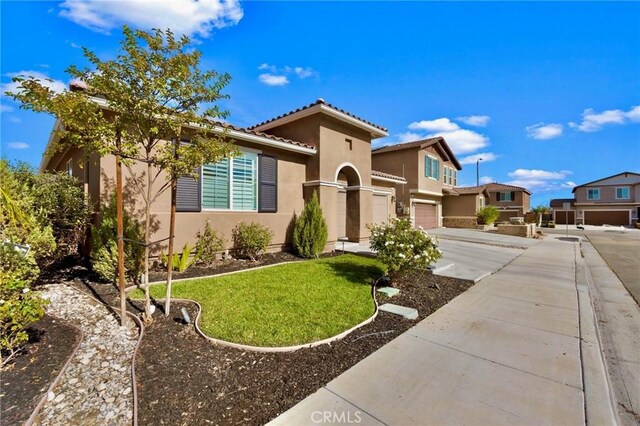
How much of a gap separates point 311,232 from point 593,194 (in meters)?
57.2

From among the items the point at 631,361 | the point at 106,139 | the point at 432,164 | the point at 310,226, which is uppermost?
the point at 432,164

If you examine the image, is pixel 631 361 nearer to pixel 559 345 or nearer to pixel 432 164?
pixel 559 345

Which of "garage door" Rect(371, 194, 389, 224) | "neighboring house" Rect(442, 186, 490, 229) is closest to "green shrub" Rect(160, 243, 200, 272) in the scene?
"garage door" Rect(371, 194, 389, 224)

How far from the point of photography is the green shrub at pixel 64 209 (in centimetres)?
658

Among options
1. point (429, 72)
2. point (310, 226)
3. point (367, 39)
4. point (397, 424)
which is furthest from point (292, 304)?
point (429, 72)

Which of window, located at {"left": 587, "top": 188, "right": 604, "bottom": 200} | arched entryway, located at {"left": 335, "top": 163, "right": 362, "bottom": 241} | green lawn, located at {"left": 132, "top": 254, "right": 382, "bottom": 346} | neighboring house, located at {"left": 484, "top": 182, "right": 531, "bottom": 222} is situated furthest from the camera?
window, located at {"left": 587, "top": 188, "right": 604, "bottom": 200}

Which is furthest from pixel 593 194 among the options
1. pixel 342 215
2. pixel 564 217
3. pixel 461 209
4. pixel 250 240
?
pixel 250 240

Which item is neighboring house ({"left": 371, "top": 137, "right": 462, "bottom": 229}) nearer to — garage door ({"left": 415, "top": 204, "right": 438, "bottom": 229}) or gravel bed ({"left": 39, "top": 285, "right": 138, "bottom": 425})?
garage door ({"left": 415, "top": 204, "right": 438, "bottom": 229})

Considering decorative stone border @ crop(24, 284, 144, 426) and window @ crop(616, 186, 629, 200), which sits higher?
window @ crop(616, 186, 629, 200)

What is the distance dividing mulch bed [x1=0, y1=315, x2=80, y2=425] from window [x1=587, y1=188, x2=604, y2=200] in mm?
63342

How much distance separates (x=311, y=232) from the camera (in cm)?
979

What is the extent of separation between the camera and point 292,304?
5.36 m

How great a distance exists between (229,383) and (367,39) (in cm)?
981

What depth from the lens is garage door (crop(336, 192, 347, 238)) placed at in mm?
12547
